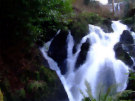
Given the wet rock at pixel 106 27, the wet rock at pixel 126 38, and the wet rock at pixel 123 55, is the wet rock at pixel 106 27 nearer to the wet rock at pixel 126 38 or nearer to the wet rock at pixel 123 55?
the wet rock at pixel 126 38

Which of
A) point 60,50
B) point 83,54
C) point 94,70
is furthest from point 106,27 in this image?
point 94,70

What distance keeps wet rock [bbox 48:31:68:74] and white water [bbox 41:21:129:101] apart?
16 cm

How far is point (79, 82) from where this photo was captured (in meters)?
5.72

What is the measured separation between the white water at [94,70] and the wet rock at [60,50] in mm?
158

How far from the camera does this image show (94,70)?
5828 millimetres

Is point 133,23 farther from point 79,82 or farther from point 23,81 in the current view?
point 23,81

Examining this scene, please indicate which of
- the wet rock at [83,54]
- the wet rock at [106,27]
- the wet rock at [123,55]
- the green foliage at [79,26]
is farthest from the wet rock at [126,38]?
the wet rock at [83,54]

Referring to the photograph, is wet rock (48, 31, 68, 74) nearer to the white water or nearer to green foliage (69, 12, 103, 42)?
the white water

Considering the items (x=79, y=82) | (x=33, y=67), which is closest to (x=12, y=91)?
(x=33, y=67)

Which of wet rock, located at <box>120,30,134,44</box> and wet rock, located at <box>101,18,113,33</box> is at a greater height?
wet rock, located at <box>101,18,113,33</box>

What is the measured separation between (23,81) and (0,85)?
56 cm

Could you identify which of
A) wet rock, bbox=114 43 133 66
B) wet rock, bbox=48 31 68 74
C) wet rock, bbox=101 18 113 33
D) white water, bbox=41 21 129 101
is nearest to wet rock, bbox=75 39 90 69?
white water, bbox=41 21 129 101

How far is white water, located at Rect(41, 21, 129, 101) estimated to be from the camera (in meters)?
5.49

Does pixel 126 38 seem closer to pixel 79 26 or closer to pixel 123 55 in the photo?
pixel 123 55
